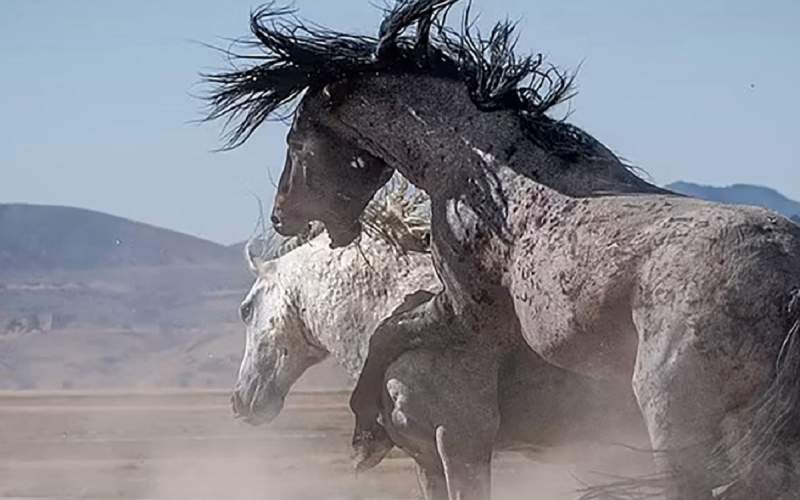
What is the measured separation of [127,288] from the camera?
3459 cm

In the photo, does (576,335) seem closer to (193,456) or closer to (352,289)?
(352,289)

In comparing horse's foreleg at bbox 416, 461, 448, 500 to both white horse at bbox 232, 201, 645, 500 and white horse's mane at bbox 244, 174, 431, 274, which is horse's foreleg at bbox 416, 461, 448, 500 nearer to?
white horse at bbox 232, 201, 645, 500

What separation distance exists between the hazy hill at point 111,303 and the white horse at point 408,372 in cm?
1190

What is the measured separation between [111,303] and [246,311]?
25.2 meters

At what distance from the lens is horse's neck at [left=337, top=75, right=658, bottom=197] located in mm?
5815

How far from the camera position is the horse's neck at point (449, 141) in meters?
5.81

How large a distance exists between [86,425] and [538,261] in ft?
37.1

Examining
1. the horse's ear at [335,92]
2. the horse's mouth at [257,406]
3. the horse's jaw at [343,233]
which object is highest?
the horse's ear at [335,92]

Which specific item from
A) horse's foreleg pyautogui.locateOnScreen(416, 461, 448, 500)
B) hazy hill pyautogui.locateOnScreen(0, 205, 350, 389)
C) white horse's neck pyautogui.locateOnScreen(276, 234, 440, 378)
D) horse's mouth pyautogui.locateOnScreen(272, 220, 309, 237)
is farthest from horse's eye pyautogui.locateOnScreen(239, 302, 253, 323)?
hazy hill pyautogui.locateOnScreen(0, 205, 350, 389)

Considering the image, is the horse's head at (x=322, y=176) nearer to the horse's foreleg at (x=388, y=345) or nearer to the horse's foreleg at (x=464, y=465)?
the horse's foreleg at (x=388, y=345)

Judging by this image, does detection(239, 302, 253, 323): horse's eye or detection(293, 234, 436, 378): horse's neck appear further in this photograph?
detection(239, 302, 253, 323): horse's eye

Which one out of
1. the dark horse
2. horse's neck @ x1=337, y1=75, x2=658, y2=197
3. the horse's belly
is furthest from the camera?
horse's neck @ x1=337, y1=75, x2=658, y2=197

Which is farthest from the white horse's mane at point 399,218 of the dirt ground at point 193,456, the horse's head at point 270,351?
the dirt ground at point 193,456

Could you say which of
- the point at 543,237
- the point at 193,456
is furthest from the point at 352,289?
the point at 193,456
